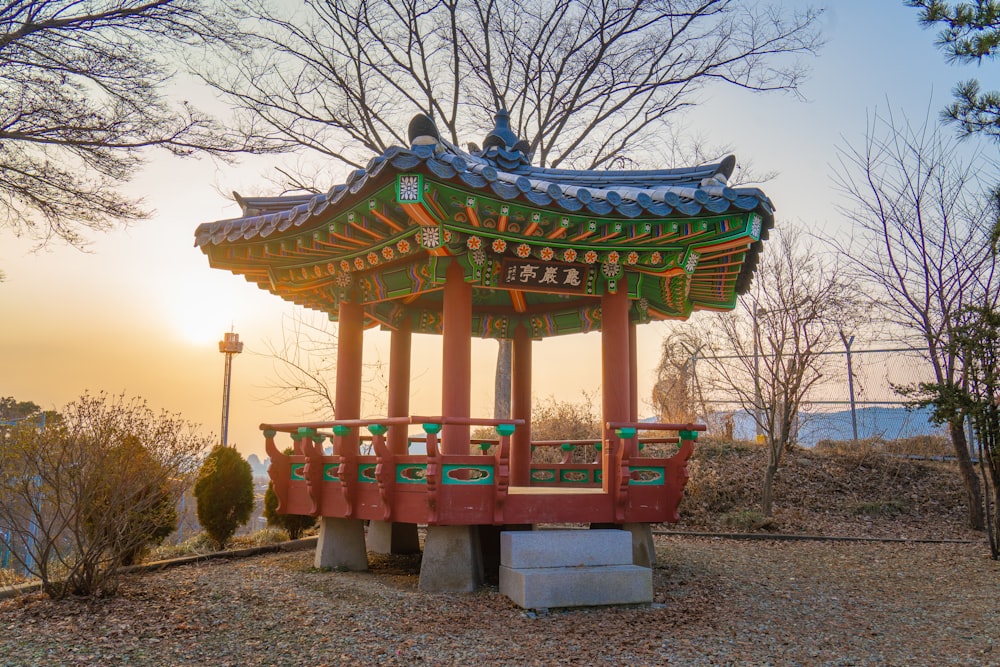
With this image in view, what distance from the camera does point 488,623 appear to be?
5.16 m

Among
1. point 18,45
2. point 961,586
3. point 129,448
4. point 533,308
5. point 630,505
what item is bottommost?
point 961,586

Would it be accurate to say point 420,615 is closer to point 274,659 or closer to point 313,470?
point 274,659

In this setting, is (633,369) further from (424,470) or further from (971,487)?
(971,487)

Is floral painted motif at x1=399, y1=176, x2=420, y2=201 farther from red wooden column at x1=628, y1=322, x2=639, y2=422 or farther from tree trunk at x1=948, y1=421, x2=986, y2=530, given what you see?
tree trunk at x1=948, y1=421, x2=986, y2=530

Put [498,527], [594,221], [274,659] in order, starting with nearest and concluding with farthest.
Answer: [274,659] → [594,221] → [498,527]

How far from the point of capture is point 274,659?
429cm

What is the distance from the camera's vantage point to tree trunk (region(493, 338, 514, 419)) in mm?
14859

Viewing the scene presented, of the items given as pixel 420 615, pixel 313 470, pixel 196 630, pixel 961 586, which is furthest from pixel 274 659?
pixel 961 586

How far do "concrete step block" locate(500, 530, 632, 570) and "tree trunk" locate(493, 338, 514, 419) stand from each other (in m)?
8.75

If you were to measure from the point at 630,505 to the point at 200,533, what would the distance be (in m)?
6.26

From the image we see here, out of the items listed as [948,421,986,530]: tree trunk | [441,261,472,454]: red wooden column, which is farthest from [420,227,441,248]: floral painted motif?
[948,421,986,530]: tree trunk

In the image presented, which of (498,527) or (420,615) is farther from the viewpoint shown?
(498,527)

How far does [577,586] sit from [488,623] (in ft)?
2.85

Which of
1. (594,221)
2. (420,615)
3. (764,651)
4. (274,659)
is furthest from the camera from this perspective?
(594,221)
